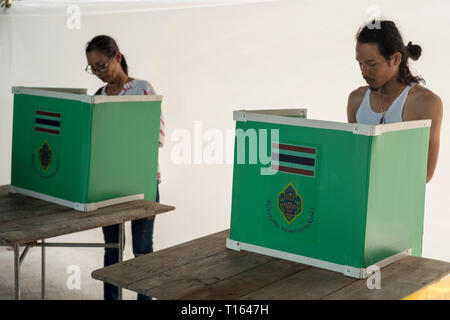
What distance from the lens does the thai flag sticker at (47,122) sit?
2465 millimetres

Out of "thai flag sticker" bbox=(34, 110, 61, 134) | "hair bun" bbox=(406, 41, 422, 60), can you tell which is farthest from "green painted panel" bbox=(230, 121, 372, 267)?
"thai flag sticker" bbox=(34, 110, 61, 134)

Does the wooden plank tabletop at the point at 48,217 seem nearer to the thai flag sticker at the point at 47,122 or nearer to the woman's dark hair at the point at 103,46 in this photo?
the thai flag sticker at the point at 47,122

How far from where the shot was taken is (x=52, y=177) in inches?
99.3

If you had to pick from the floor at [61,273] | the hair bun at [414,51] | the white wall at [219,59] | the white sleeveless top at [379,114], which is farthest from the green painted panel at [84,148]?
the floor at [61,273]

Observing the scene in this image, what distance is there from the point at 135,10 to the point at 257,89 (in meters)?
1.15

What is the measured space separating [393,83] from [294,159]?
22.4 inches

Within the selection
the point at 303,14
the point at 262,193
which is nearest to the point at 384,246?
the point at 262,193

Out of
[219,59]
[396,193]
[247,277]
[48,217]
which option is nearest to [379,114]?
[396,193]

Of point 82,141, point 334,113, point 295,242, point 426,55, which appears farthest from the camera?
point 334,113

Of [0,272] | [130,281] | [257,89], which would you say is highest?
[257,89]

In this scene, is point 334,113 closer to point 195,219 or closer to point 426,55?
point 426,55

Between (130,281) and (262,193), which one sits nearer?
(130,281)

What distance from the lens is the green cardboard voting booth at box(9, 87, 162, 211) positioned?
240 cm

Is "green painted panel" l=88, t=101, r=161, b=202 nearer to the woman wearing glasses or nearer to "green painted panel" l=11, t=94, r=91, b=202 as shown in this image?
"green painted panel" l=11, t=94, r=91, b=202
